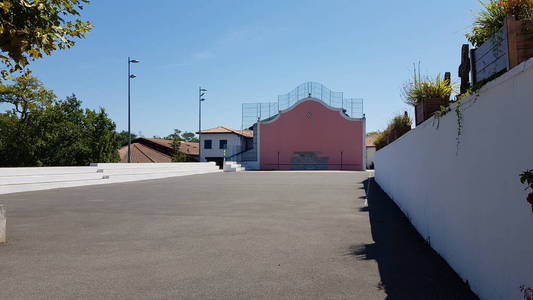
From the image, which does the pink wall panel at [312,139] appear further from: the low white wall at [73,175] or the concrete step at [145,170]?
the low white wall at [73,175]

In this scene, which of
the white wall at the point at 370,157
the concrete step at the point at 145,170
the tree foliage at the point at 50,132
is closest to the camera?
the concrete step at the point at 145,170

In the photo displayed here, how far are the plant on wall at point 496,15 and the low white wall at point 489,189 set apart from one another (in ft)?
3.79

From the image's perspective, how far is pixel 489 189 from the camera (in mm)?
3332

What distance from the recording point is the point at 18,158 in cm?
3897

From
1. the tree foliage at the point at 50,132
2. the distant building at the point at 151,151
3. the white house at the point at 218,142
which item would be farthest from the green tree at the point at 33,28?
the white house at the point at 218,142

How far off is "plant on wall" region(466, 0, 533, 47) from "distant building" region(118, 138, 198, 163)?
54780mm

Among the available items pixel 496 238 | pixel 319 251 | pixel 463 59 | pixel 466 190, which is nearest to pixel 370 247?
pixel 319 251

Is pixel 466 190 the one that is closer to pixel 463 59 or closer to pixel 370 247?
pixel 370 247

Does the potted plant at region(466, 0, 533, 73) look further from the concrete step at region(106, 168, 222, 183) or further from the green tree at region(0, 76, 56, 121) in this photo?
the green tree at region(0, 76, 56, 121)

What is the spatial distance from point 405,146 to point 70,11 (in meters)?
7.35

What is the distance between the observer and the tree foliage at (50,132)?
128 feet

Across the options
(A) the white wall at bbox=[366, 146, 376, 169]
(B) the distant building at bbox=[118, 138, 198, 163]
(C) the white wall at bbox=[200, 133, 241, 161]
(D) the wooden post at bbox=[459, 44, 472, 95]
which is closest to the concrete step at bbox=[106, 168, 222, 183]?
(D) the wooden post at bbox=[459, 44, 472, 95]

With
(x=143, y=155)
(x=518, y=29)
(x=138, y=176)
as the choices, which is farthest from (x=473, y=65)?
(x=143, y=155)

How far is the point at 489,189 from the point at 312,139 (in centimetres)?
4384
